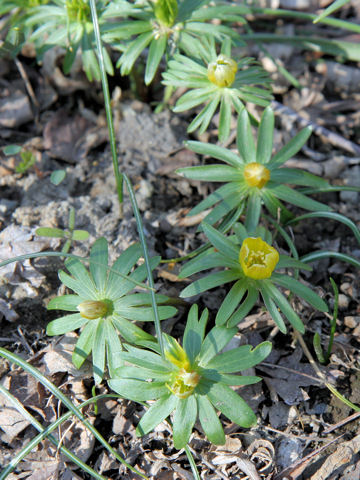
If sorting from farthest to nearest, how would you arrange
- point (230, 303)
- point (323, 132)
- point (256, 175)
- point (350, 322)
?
1. point (323, 132)
2. point (350, 322)
3. point (256, 175)
4. point (230, 303)

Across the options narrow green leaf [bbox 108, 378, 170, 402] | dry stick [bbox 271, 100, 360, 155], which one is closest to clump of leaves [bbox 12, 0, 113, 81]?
dry stick [bbox 271, 100, 360, 155]

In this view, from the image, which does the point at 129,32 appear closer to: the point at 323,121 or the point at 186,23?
the point at 186,23

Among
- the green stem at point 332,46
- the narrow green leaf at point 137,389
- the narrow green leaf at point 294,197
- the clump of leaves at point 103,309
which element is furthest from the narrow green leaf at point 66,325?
the green stem at point 332,46

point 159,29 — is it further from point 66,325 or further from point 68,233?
point 66,325

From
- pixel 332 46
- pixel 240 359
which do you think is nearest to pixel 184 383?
pixel 240 359

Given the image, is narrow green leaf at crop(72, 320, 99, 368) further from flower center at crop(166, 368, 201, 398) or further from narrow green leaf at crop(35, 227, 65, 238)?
narrow green leaf at crop(35, 227, 65, 238)

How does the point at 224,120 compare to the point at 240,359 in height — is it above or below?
above

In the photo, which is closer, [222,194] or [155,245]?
[222,194]
